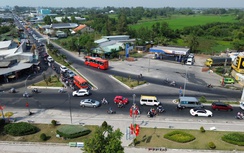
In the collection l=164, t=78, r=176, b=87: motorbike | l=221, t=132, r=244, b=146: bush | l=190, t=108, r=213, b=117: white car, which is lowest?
l=221, t=132, r=244, b=146: bush

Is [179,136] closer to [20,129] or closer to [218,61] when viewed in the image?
[20,129]

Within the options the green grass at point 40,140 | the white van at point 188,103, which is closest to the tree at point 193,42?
the white van at point 188,103

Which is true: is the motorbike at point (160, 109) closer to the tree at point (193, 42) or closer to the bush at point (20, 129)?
the bush at point (20, 129)

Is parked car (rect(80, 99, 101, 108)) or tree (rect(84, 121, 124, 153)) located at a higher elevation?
tree (rect(84, 121, 124, 153))

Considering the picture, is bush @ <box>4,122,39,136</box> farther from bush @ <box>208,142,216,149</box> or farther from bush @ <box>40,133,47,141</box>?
bush @ <box>208,142,216,149</box>

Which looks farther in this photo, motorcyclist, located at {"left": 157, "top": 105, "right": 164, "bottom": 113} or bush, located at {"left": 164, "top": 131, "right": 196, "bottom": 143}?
motorcyclist, located at {"left": 157, "top": 105, "right": 164, "bottom": 113}

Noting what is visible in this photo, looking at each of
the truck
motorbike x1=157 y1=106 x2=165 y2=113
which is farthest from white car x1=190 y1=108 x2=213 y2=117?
the truck

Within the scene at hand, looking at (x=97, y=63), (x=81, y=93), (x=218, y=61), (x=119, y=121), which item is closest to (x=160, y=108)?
(x=119, y=121)
